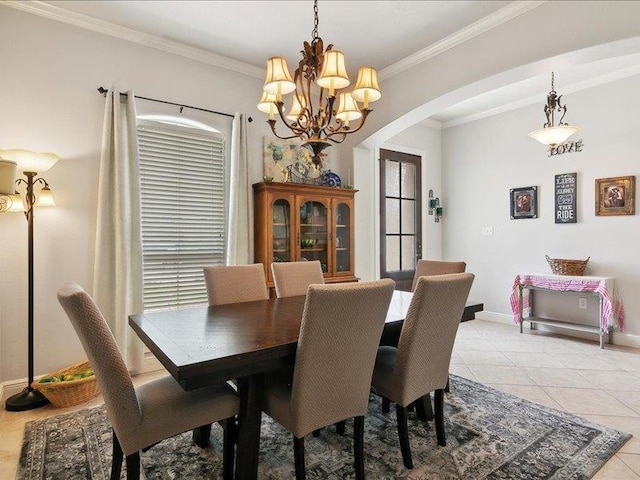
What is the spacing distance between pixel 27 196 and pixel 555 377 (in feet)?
14.5

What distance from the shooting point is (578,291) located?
4023mm

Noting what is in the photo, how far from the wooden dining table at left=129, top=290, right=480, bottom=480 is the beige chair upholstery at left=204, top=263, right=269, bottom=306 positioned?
38cm

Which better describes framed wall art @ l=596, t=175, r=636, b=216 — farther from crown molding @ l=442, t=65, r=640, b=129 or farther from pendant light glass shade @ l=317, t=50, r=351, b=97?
pendant light glass shade @ l=317, t=50, r=351, b=97

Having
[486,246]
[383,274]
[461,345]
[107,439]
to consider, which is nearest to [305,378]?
[107,439]

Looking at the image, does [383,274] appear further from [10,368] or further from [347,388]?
[10,368]

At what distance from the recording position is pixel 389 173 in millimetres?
5121

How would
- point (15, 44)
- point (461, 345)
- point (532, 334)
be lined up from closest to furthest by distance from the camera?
point (15, 44) < point (461, 345) < point (532, 334)

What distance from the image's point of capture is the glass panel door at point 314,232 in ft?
12.7

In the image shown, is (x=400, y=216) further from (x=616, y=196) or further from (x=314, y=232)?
(x=616, y=196)

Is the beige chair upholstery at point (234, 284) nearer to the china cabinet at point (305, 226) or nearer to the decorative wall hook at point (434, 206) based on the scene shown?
the china cabinet at point (305, 226)

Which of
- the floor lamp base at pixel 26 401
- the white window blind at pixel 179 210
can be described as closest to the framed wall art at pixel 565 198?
the white window blind at pixel 179 210

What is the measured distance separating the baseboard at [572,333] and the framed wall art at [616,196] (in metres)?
1.35

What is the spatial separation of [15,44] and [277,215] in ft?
7.98

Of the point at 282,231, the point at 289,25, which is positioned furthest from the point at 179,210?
the point at 289,25
